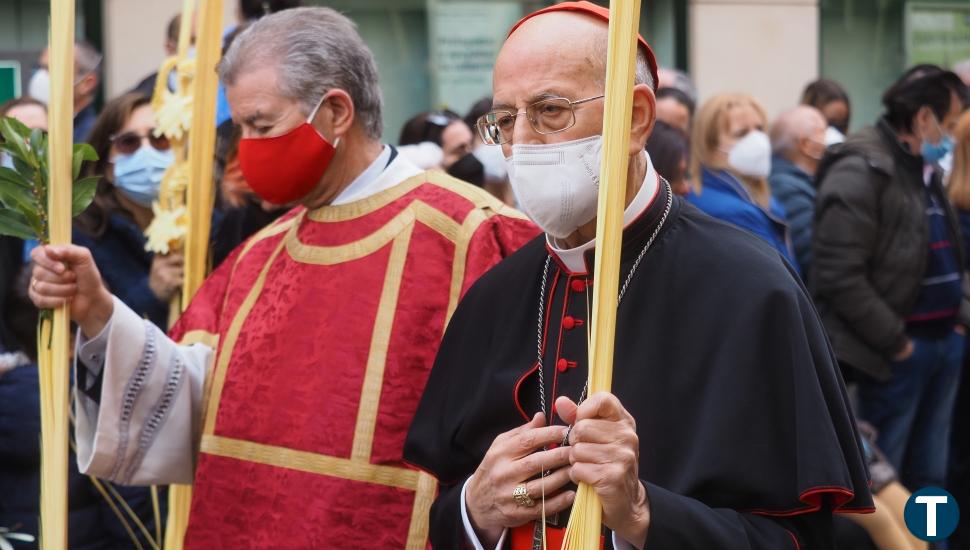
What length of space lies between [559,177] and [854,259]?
3.97m

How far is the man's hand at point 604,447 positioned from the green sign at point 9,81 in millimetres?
5495

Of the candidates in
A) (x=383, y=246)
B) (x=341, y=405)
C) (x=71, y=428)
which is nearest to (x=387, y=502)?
(x=341, y=405)

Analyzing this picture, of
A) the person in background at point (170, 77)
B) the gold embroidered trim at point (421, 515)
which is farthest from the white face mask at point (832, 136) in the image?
the gold embroidered trim at point (421, 515)

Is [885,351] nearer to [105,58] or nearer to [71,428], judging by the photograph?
[71,428]

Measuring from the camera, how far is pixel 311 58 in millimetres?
3705

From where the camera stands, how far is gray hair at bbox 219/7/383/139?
3682 mm

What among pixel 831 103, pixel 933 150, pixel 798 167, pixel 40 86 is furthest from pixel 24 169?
pixel 831 103

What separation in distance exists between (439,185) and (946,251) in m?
3.51

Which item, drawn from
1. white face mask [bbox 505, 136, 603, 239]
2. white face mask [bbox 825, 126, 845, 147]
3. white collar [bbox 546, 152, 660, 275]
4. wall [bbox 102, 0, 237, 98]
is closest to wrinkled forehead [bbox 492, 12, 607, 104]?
white face mask [bbox 505, 136, 603, 239]

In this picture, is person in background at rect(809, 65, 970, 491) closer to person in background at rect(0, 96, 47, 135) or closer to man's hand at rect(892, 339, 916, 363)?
man's hand at rect(892, 339, 916, 363)

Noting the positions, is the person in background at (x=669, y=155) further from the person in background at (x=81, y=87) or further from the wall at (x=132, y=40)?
the wall at (x=132, y=40)

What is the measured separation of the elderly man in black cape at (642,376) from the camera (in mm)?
2457

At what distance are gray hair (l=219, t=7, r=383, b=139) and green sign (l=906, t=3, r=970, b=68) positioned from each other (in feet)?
29.9

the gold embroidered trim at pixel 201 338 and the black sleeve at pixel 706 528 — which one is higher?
the black sleeve at pixel 706 528
